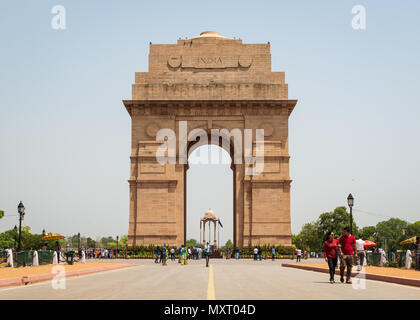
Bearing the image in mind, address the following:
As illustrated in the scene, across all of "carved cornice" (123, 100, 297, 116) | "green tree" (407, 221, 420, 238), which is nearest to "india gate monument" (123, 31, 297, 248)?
"carved cornice" (123, 100, 297, 116)

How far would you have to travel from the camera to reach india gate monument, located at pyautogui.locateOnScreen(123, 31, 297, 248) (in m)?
49.4

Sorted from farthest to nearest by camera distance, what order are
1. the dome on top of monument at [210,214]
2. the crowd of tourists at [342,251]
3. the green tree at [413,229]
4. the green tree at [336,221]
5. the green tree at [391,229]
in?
the green tree at [391,229]
the green tree at [413,229]
the green tree at [336,221]
the dome on top of monument at [210,214]
the crowd of tourists at [342,251]

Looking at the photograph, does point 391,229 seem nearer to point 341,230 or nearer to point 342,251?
point 341,230

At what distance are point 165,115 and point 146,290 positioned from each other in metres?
37.6

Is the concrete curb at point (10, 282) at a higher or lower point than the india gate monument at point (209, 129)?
lower

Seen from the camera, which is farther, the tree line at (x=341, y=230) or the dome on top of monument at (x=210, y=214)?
the tree line at (x=341, y=230)

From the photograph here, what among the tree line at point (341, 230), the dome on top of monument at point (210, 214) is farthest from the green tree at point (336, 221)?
the dome on top of monument at point (210, 214)

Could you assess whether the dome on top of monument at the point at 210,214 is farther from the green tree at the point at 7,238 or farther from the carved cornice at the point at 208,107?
the green tree at the point at 7,238

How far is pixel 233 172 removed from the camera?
179 feet

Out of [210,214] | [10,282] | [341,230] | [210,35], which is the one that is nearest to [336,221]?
[341,230]

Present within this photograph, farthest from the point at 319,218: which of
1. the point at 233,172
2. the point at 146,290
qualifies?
the point at 146,290

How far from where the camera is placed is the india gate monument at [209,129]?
1944 inches
